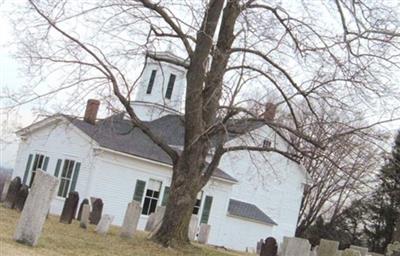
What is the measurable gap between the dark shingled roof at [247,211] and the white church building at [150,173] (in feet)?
0.22

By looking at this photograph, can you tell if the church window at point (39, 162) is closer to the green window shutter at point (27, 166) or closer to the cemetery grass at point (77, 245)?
the green window shutter at point (27, 166)

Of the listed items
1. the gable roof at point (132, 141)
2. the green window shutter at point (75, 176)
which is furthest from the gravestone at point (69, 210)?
the green window shutter at point (75, 176)

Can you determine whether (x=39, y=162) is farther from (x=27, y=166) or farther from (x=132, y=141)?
(x=132, y=141)

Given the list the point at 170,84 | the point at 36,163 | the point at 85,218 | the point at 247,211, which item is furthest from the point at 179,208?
the point at 170,84

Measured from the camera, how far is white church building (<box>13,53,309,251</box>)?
3044 cm

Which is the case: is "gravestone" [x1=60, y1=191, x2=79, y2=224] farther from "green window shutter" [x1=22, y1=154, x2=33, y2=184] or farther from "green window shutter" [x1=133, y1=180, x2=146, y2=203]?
"green window shutter" [x1=22, y1=154, x2=33, y2=184]

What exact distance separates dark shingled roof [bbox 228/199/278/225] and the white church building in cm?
7

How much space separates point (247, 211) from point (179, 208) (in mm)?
23005

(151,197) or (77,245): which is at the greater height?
(151,197)

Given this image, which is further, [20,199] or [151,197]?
[151,197]

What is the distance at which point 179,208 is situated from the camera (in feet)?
51.2

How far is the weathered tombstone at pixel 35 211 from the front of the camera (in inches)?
409

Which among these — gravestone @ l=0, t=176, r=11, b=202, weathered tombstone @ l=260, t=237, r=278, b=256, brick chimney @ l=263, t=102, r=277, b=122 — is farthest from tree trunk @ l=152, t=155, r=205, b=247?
gravestone @ l=0, t=176, r=11, b=202

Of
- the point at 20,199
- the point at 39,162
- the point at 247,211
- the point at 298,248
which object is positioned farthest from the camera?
the point at 247,211
